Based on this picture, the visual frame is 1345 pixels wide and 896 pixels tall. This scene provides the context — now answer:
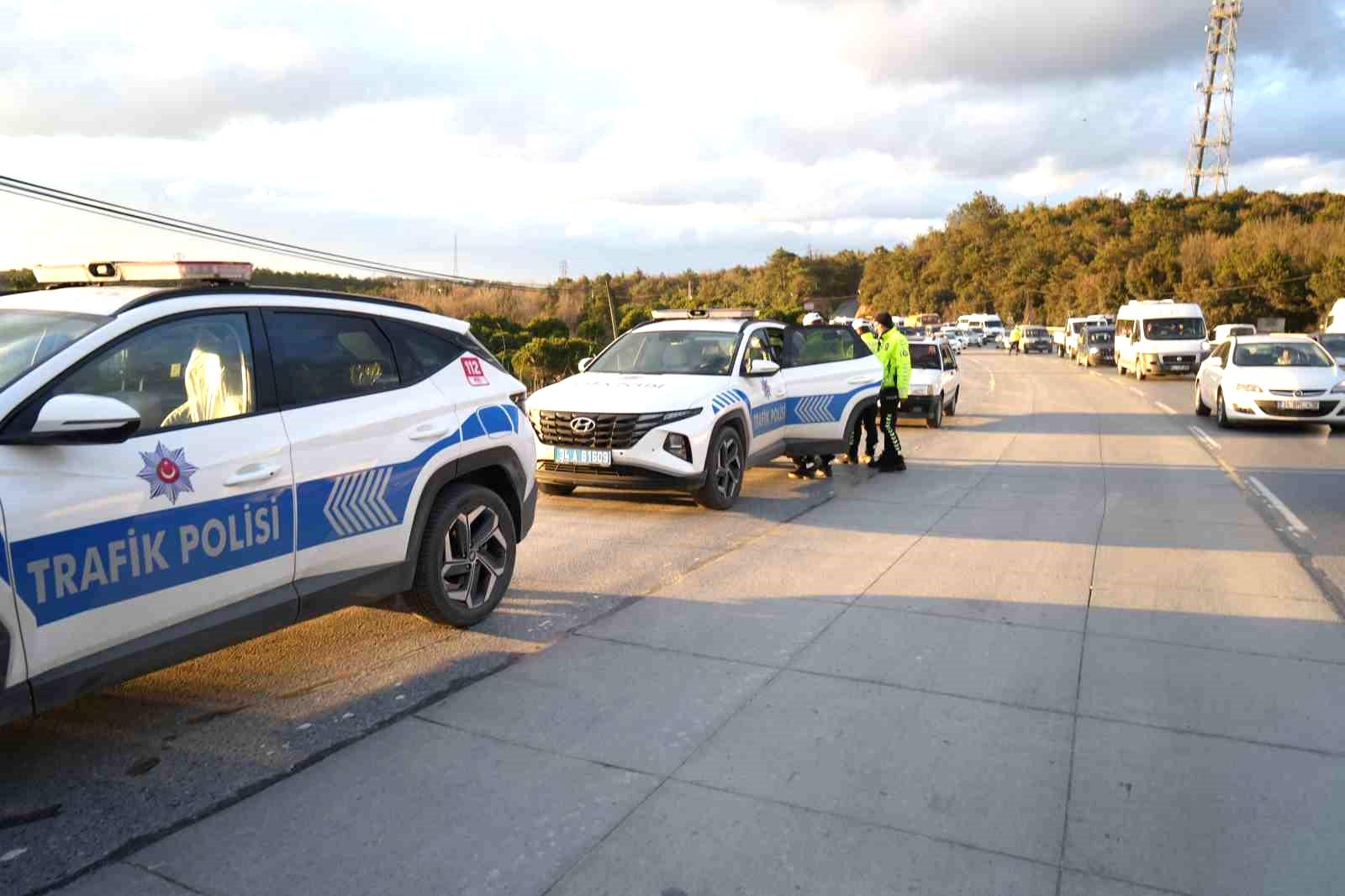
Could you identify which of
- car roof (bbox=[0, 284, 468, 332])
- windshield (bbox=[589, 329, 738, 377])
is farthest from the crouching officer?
car roof (bbox=[0, 284, 468, 332])

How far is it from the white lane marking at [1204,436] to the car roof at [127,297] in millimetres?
13436

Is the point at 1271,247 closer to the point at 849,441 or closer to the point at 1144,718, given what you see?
the point at 849,441

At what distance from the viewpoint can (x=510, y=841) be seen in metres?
3.47

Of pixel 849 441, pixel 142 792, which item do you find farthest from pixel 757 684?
pixel 849 441

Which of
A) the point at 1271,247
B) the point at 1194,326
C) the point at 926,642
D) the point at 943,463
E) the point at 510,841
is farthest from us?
the point at 1271,247

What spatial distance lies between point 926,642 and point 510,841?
2.93 m

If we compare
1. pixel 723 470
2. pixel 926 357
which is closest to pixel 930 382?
pixel 926 357

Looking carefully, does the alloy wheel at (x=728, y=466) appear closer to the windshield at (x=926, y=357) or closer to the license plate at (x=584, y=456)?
the license plate at (x=584, y=456)

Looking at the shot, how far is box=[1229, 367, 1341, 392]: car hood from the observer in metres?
16.0

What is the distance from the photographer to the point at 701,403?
9.30 metres

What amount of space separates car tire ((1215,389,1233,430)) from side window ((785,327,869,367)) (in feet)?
26.2

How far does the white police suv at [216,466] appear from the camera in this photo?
3479mm

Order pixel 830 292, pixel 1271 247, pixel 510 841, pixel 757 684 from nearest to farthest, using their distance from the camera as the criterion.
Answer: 1. pixel 510 841
2. pixel 757 684
3. pixel 1271 247
4. pixel 830 292

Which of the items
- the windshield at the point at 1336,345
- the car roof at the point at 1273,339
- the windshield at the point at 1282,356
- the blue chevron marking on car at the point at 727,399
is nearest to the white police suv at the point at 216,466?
the blue chevron marking on car at the point at 727,399
